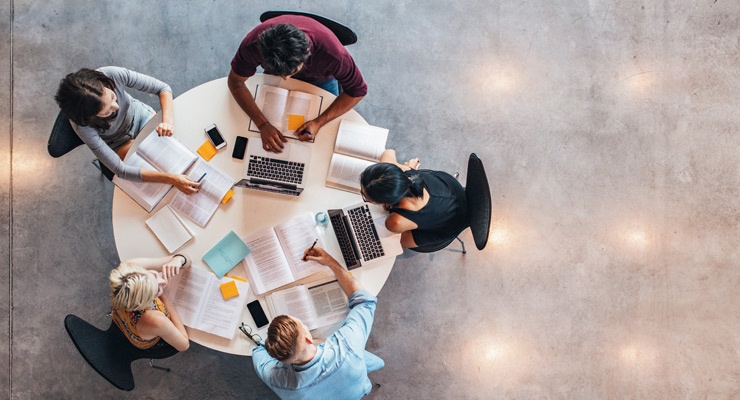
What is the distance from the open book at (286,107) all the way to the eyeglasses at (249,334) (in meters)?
0.95

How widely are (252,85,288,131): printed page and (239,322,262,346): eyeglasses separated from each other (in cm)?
97

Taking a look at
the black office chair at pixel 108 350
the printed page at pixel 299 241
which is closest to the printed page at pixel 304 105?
the printed page at pixel 299 241

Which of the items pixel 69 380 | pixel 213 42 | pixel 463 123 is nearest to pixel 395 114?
pixel 463 123

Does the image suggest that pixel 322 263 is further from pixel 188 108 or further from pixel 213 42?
pixel 213 42

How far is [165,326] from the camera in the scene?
7.57 ft

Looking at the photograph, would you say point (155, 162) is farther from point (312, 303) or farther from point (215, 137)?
point (312, 303)

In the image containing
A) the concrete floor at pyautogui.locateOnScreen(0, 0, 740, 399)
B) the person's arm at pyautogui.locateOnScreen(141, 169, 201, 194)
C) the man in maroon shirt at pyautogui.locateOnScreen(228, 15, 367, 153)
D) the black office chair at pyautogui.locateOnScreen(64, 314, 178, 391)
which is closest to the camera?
the man in maroon shirt at pyautogui.locateOnScreen(228, 15, 367, 153)

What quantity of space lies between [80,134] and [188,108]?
507 mm

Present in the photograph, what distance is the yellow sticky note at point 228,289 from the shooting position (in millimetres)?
2416

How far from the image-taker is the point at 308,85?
8.31 feet

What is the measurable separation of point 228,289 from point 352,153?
0.89 m

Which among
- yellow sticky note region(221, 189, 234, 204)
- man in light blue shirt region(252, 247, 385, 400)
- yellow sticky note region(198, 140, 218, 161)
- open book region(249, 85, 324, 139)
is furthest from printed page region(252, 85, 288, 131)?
man in light blue shirt region(252, 247, 385, 400)

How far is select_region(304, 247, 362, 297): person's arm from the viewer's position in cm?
241

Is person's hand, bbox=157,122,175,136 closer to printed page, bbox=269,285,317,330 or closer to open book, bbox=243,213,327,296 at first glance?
open book, bbox=243,213,327,296
